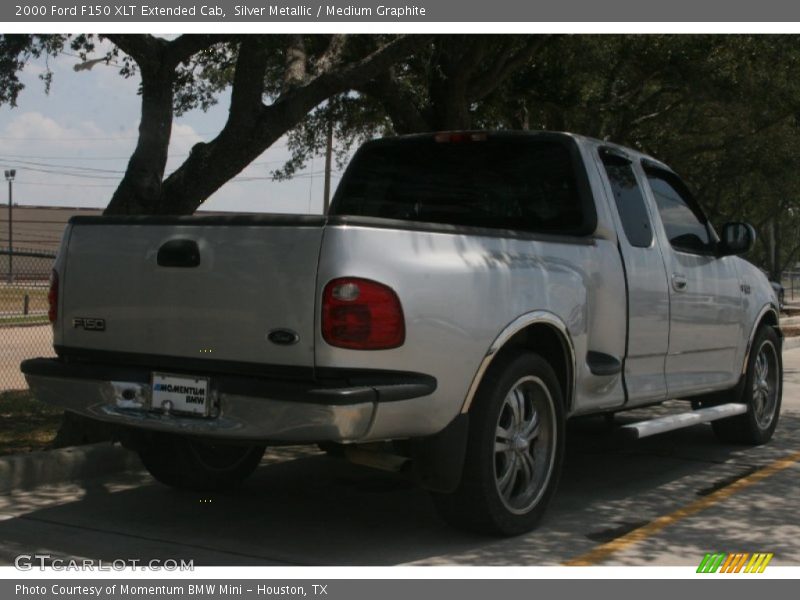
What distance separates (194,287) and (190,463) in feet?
5.48

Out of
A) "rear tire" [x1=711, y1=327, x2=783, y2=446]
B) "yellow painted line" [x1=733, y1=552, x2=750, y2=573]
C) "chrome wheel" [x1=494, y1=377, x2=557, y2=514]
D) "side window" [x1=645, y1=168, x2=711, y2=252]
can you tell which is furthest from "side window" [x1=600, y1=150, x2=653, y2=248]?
"yellow painted line" [x1=733, y1=552, x2=750, y2=573]

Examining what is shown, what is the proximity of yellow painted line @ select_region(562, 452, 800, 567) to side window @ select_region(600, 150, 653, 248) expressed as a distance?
1.59m

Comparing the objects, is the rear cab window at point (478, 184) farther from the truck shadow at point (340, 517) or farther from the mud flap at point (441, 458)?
the mud flap at point (441, 458)

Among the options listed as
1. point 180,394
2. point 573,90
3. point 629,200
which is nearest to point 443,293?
point 180,394

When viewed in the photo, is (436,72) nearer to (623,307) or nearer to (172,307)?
(623,307)

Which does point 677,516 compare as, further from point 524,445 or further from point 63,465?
point 63,465

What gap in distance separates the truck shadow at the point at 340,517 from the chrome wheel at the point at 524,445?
0.22 metres

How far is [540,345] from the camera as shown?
6.02 metres

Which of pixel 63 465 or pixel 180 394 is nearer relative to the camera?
pixel 180 394

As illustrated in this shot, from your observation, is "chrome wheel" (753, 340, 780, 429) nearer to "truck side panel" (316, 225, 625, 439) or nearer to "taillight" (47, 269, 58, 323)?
"truck side panel" (316, 225, 625, 439)

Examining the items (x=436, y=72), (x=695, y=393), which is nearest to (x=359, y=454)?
(x=695, y=393)

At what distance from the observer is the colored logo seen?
5.29 metres

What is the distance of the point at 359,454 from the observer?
5.34m

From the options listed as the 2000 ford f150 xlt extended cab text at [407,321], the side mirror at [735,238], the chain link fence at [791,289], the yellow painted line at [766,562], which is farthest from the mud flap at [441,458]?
the chain link fence at [791,289]
